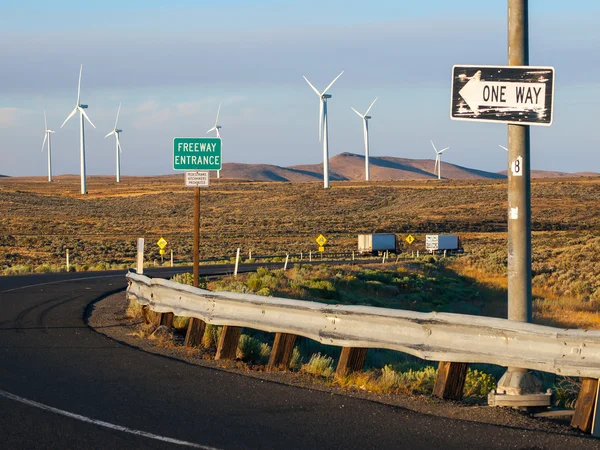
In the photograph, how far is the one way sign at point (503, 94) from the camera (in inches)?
291

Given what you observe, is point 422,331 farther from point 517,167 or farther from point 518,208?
point 517,167

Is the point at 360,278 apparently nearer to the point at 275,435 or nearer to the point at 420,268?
the point at 420,268

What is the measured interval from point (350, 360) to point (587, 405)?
279cm

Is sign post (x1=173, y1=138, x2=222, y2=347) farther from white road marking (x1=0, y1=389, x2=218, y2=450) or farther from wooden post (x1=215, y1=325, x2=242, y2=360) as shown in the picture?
white road marking (x1=0, y1=389, x2=218, y2=450)

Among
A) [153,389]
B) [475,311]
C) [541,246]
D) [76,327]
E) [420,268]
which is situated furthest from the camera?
[541,246]

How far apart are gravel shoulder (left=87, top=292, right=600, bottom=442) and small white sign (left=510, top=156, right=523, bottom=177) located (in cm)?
206

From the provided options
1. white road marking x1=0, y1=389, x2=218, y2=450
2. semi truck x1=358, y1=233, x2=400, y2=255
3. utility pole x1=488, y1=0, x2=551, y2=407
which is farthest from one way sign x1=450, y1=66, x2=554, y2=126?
semi truck x1=358, y1=233, x2=400, y2=255

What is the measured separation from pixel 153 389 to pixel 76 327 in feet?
18.4

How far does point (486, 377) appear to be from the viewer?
959cm

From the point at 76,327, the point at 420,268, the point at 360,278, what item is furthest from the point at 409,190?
the point at 76,327

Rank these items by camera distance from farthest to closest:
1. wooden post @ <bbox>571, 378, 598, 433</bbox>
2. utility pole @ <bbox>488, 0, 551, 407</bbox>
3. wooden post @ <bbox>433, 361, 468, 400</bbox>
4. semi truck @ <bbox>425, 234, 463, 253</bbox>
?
semi truck @ <bbox>425, 234, 463, 253</bbox> < wooden post @ <bbox>433, 361, 468, 400</bbox> < utility pole @ <bbox>488, 0, 551, 407</bbox> < wooden post @ <bbox>571, 378, 598, 433</bbox>

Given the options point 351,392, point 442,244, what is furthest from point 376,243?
point 351,392

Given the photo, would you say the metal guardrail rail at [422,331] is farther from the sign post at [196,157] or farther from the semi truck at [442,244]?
the semi truck at [442,244]

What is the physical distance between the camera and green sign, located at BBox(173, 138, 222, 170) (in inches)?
612
